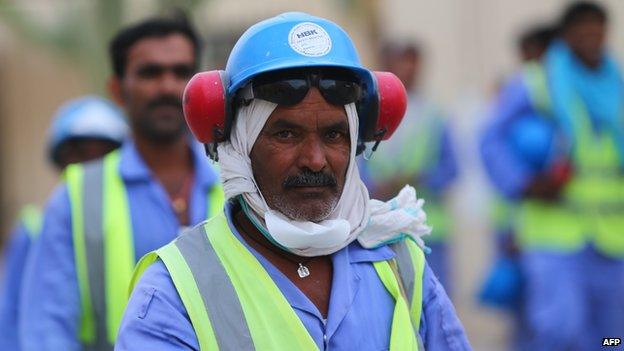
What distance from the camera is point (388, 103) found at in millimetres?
3629

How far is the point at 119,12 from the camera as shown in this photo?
48.1 feet

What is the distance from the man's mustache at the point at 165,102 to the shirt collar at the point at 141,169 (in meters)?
0.17

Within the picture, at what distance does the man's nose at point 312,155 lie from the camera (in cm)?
342

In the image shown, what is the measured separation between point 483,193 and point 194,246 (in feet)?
33.6

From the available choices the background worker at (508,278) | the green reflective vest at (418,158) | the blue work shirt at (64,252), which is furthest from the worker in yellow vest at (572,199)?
the blue work shirt at (64,252)

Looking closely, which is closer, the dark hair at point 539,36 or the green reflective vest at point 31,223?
the green reflective vest at point 31,223

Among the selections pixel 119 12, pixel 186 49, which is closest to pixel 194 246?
pixel 186 49

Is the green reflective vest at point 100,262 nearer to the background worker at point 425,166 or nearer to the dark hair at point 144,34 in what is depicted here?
the dark hair at point 144,34

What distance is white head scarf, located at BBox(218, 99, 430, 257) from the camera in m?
3.43

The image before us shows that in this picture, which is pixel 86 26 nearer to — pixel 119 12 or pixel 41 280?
pixel 119 12

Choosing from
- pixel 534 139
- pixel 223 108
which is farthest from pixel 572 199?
pixel 223 108

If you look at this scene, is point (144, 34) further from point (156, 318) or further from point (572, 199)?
point (572, 199)

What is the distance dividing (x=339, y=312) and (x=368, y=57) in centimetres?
1384

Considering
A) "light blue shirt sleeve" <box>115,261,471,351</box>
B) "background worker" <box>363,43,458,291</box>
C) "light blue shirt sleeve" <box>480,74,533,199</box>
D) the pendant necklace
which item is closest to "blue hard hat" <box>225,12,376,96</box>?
the pendant necklace
